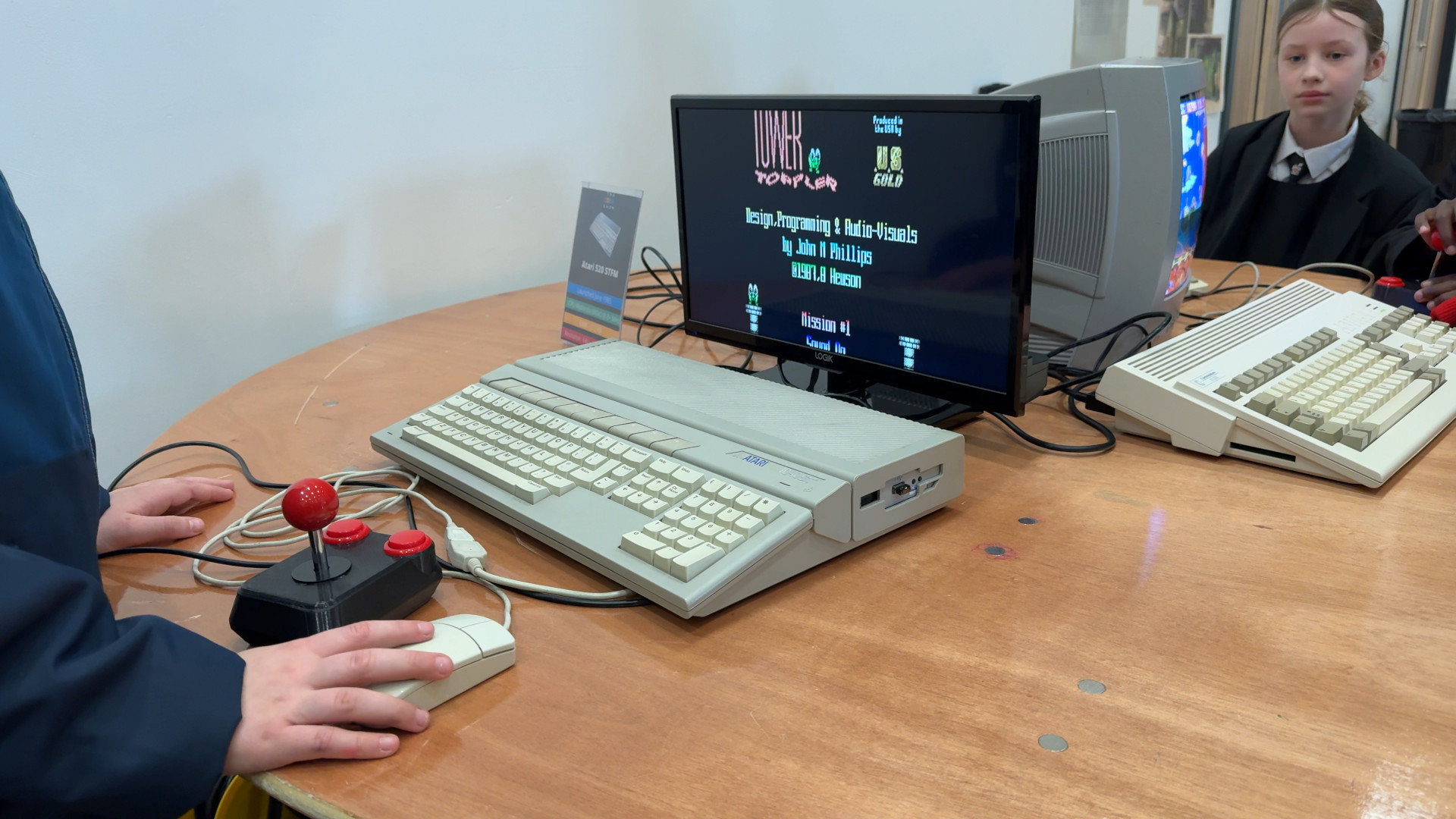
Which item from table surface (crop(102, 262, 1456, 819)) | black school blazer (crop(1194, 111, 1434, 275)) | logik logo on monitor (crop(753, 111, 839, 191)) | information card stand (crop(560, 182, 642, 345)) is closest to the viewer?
table surface (crop(102, 262, 1456, 819))

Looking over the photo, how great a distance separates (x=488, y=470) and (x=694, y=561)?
253 millimetres

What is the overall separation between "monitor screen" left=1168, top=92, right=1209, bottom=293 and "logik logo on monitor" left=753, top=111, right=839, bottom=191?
42 cm

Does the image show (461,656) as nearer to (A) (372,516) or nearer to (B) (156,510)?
(A) (372,516)

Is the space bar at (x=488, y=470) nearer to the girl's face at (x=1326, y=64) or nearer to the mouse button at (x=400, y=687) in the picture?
the mouse button at (x=400, y=687)

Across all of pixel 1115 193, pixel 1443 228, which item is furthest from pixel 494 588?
pixel 1443 228

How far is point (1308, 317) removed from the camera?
1086mm

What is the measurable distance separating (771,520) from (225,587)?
42cm

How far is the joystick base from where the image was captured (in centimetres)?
61

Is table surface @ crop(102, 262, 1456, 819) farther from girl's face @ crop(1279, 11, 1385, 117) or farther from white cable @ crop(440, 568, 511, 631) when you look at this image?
girl's face @ crop(1279, 11, 1385, 117)

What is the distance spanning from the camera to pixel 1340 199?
68.7 inches

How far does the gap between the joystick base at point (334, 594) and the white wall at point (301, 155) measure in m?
0.83

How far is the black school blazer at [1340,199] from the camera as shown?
167 centimetres

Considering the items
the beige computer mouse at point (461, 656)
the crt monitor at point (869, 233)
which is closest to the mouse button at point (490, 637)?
the beige computer mouse at point (461, 656)

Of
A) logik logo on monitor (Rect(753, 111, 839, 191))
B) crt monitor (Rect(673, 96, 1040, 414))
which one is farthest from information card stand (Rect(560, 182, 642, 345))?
logik logo on monitor (Rect(753, 111, 839, 191))
